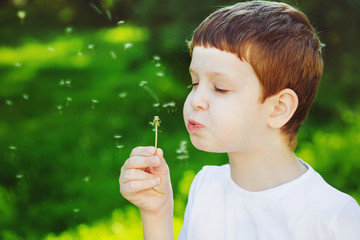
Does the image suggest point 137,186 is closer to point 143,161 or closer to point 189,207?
point 143,161

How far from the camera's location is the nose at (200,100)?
6.67ft

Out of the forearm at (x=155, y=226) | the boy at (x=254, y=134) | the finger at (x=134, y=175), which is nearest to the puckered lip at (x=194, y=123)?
the boy at (x=254, y=134)

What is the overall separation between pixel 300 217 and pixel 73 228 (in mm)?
2587

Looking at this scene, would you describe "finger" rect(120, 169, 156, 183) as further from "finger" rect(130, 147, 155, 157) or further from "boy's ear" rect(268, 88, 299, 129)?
"boy's ear" rect(268, 88, 299, 129)

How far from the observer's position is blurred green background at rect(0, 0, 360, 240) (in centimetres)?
439

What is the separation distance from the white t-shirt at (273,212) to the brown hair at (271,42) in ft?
0.95

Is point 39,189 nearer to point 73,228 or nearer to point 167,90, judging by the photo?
point 73,228

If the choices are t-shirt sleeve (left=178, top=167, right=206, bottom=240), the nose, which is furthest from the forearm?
the nose

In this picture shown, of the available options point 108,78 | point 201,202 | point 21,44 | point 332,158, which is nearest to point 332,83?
point 332,158

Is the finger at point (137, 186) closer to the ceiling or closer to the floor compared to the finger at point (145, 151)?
closer to the floor

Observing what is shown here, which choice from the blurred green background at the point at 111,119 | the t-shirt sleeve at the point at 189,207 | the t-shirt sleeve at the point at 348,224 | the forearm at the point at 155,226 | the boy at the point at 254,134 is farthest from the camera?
the blurred green background at the point at 111,119

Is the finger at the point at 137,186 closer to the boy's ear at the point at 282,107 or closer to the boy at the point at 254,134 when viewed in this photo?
the boy at the point at 254,134

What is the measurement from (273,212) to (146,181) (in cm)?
54

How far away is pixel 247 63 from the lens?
2.06m
